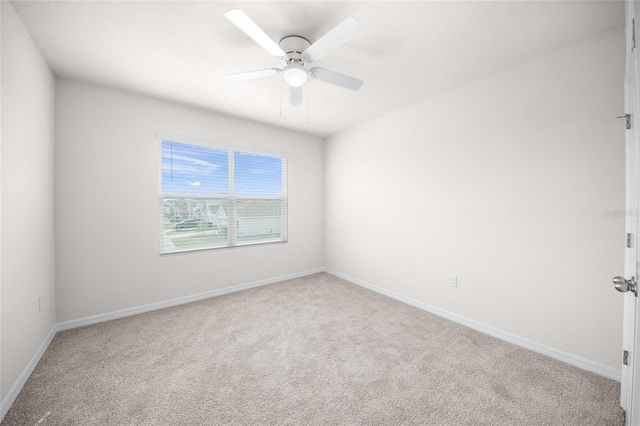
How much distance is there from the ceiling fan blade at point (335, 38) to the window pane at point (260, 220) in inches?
98.1

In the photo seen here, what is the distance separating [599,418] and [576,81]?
92.5 inches

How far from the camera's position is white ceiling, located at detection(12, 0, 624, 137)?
1.63 m

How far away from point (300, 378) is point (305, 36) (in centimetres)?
256

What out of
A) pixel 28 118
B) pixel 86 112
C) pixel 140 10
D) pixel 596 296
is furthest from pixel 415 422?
pixel 86 112

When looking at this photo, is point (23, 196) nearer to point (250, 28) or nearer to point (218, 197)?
point (218, 197)

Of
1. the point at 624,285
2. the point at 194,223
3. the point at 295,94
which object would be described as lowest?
the point at 624,285

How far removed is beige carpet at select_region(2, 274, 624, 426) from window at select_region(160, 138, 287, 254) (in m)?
1.13

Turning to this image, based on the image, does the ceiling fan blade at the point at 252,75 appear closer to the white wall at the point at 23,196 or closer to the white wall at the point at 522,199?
the white wall at the point at 23,196

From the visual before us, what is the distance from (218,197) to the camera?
3.52 meters

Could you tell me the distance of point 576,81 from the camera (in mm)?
1972

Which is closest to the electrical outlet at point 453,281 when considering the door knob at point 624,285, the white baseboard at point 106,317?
the door knob at point 624,285

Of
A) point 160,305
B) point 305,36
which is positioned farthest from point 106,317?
point 305,36

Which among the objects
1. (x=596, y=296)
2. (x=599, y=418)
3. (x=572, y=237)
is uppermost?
(x=572, y=237)

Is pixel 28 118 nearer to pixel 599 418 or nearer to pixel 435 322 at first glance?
pixel 435 322
